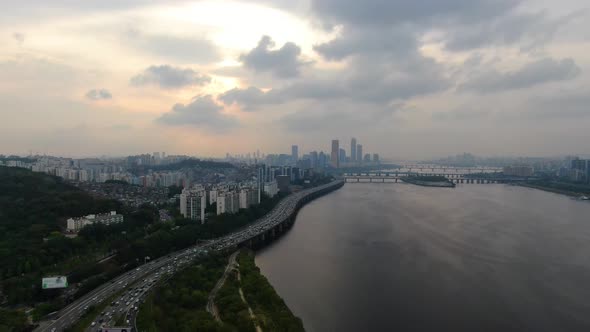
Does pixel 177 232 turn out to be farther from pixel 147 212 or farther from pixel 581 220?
pixel 581 220

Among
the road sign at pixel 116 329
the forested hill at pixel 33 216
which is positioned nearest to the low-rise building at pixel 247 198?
the forested hill at pixel 33 216

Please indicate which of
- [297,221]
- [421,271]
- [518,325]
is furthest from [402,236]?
[518,325]

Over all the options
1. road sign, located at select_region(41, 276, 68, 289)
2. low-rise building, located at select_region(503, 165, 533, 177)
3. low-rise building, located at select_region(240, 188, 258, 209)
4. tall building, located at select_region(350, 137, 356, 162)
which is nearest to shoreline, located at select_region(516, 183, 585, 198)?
low-rise building, located at select_region(503, 165, 533, 177)

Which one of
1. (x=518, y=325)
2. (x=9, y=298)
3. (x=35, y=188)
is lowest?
(x=518, y=325)

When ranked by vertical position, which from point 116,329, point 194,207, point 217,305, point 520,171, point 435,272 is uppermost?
point 520,171

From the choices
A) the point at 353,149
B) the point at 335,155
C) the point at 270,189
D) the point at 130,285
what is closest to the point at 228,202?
the point at 270,189

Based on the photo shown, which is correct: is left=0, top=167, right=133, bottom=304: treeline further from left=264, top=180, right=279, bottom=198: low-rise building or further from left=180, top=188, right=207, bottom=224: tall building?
left=264, top=180, right=279, bottom=198: low-rise building

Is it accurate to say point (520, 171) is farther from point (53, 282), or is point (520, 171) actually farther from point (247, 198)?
point (53, 282)

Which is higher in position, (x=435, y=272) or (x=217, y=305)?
(x=217, y=305)
